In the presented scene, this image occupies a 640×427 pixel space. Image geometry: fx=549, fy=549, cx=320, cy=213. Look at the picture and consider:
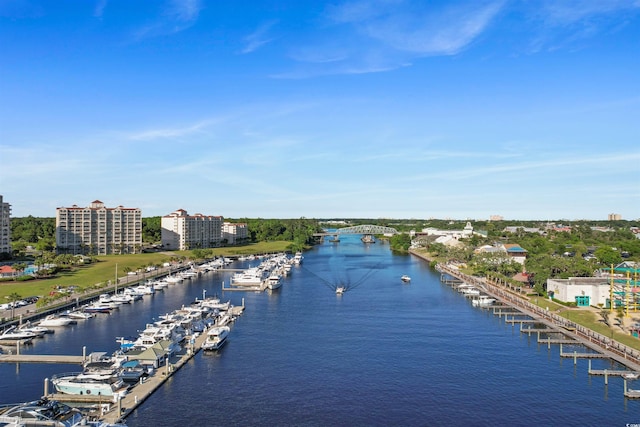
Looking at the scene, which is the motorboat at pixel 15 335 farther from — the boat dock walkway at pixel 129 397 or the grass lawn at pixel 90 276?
the grass lawn at pixel 90 276

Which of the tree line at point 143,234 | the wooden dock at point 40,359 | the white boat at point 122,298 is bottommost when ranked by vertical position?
the wooden dock at point 40,359

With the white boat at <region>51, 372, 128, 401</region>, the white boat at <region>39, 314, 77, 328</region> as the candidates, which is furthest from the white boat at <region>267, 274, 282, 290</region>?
the white boat at <region>51, 372, 128, 401</region>

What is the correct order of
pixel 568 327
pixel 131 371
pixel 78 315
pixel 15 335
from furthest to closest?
pixel 78 315
pixel 568 327
pixel 15 335
pixel 131 371

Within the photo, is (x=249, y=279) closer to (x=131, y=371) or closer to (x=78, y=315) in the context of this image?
(x=78, y=315)

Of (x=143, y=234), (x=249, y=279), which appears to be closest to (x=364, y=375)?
(x=249, y=279)

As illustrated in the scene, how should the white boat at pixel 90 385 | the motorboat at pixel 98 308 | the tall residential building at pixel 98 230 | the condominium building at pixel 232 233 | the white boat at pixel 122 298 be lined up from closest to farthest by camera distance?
the white boat at pixel 90 385
the motorboat at pixel 98 308
the white boat at pixel 122 298
the tall residential building at pixel 98 230
the condominium building at pixel 232 233

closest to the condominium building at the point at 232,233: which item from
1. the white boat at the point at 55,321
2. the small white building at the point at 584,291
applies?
the white boat at the point at 55,321

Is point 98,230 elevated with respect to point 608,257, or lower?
elevated
